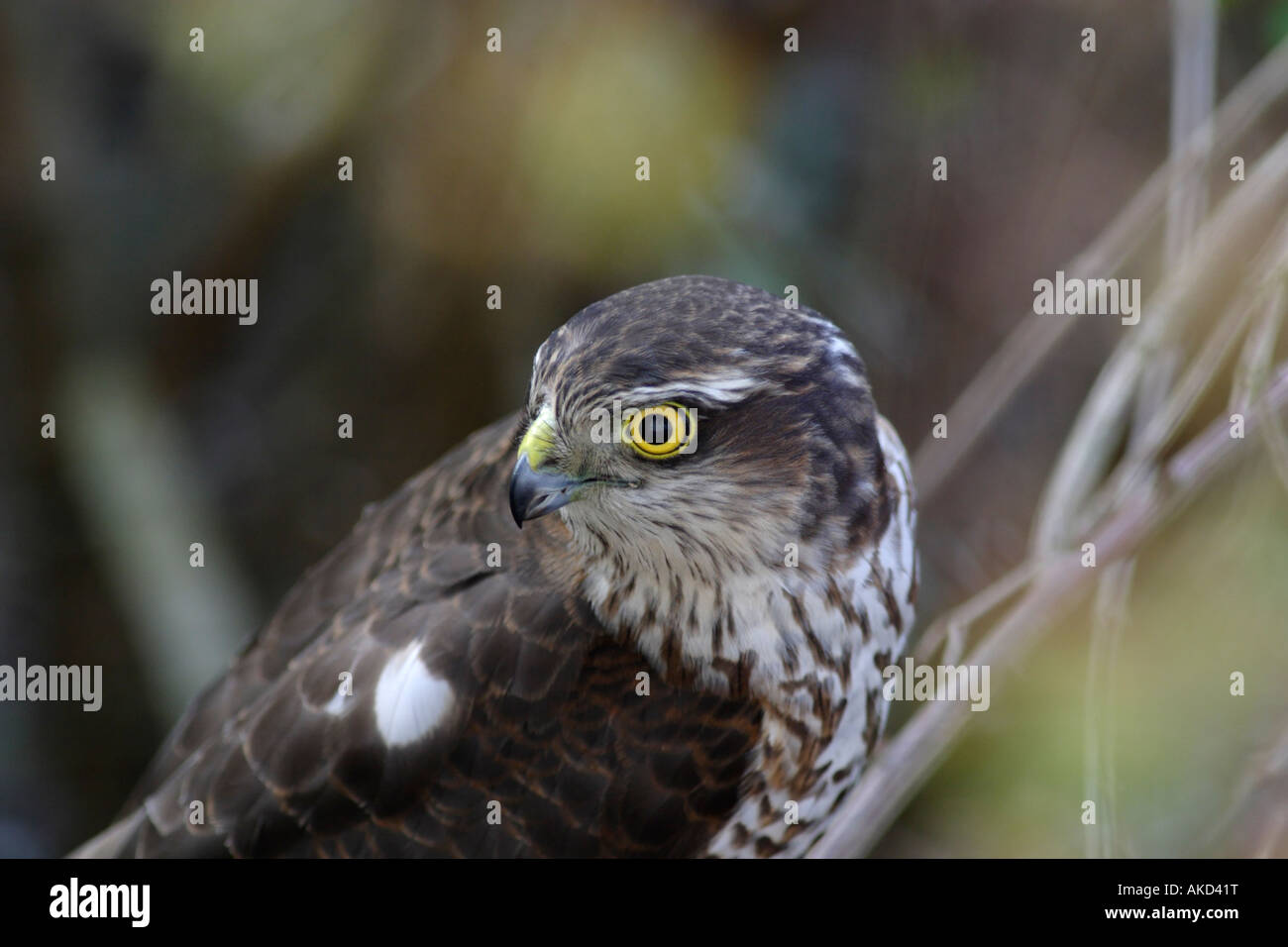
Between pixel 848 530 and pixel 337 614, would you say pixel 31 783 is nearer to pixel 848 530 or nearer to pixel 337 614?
pixel 337 614

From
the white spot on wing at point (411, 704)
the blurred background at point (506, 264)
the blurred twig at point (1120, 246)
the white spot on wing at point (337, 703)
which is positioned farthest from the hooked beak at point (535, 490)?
the blurred background at point (506, 264)

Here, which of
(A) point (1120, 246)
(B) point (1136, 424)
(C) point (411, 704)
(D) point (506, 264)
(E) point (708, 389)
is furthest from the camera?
(D) point (506, 264)

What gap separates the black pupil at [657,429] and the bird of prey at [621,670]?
12 cm

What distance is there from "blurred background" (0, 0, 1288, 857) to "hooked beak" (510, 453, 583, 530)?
1333 mm

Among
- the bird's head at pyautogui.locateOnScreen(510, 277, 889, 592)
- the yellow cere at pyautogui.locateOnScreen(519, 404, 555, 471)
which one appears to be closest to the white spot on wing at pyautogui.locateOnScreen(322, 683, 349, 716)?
the bird's head at pyautogui.locateOnScreen(510, 277, 889, 592)

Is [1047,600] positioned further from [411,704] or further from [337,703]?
[337,703]

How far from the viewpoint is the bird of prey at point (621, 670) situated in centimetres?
277

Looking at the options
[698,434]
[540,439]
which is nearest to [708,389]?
[698,434]

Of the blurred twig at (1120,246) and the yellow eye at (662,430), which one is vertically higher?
the blurred twig at (1120,246)

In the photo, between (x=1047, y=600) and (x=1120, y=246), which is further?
(x=1120, y=246)

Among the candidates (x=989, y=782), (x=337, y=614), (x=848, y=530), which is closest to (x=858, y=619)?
(x=848, y=530)

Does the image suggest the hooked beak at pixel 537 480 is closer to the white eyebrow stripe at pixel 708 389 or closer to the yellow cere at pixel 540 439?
the yellow cere at pixel 540 439

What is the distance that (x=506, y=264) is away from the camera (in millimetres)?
4602

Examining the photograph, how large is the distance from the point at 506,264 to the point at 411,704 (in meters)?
2.12
